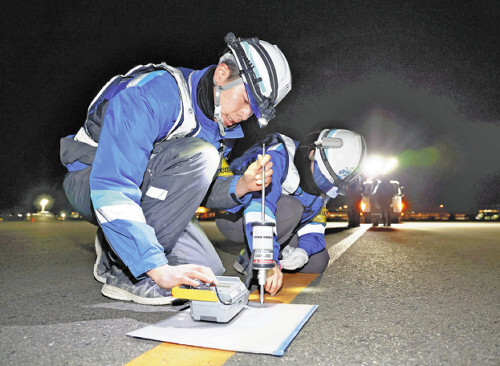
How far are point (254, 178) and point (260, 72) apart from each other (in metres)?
0.72

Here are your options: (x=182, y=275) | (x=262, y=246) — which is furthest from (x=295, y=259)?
(x=182, y=275)

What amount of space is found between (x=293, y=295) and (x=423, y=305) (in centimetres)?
74

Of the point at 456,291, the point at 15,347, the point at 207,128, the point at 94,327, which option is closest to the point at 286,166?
the point at 207,128

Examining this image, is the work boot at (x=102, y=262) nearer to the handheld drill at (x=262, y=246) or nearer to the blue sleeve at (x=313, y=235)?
the handheld drill at (x=262, y=246)

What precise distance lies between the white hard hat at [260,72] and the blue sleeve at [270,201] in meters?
0.82

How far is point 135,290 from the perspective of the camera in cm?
238

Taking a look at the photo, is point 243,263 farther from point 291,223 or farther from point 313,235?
point 313,235

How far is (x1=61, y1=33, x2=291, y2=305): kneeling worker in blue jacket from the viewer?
2010 mm

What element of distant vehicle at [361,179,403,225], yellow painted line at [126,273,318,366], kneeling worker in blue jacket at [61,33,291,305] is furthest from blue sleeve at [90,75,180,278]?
distant vehicle at [361,179,403,225]

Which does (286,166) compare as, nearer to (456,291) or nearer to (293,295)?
(293,295)

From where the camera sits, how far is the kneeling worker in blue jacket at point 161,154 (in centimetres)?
201

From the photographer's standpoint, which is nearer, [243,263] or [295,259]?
[295,259]

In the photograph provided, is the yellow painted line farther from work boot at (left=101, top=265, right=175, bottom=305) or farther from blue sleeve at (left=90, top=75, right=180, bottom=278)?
work boot at (left=101, top=265, right=175, bottom=305)

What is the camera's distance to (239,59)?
94.7 inches
